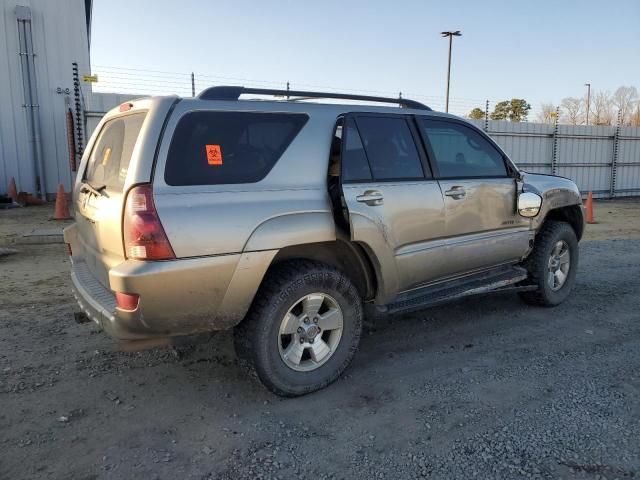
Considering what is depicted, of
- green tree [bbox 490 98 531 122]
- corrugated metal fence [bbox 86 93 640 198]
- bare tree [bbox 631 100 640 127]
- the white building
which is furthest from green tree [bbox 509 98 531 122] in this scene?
the white building

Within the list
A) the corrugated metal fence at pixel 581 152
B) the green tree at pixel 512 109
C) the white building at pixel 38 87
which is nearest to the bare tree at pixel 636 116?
the green tree at pixel 512 109

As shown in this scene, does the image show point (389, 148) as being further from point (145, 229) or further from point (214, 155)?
point (145, 229)

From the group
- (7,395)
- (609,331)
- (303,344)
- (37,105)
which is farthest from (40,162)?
(609,331)

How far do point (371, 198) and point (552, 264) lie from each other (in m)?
2.62

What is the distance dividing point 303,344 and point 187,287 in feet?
3.02

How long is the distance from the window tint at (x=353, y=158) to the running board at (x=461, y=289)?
97cm

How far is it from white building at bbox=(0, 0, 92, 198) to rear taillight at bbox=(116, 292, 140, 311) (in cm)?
1142

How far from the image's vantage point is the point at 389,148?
12.8ft

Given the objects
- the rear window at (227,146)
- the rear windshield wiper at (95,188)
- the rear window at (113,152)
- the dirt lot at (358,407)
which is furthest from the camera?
the rear windshield wiper at (95,188)

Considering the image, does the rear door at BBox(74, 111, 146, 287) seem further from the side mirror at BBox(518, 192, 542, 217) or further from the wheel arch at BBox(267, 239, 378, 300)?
the side mirror at BBox(518, 192, 542, 217)

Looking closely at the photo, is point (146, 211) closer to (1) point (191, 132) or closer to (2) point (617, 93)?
(1) point (191, 132)

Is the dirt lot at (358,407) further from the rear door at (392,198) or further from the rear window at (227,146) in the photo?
the rear window at (227,146)

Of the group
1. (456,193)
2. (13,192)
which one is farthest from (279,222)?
(13,192)

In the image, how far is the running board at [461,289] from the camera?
3.91m
